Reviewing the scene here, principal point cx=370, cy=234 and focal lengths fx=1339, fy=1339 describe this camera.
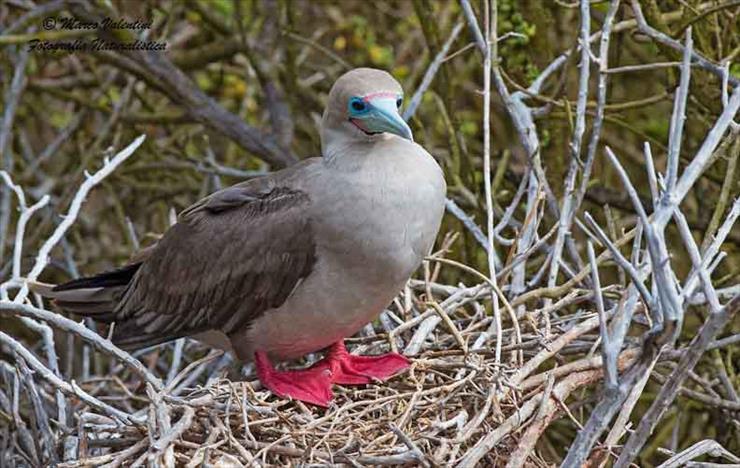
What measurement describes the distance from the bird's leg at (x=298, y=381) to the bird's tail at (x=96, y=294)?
96cm

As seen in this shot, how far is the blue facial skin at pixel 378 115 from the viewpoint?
17.0ft

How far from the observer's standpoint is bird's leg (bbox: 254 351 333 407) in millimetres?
5320

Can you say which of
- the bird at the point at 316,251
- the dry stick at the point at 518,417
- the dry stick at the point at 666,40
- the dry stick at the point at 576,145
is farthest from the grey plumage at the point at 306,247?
the dry stick at the point at 666,40

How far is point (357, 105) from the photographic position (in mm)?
5328

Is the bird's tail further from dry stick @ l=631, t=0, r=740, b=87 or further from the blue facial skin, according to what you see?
dry stick @ l=631, t=0, r=740, b=87

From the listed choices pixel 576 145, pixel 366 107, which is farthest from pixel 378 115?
pixel 576 145

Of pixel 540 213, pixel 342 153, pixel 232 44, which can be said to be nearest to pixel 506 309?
pixel 540 213

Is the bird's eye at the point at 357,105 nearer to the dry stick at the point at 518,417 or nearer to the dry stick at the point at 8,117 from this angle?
the dry stick at the point at 518,417

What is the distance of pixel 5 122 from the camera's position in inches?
279

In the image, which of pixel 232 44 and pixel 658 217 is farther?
pixel 232 44

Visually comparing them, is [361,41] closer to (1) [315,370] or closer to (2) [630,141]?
(2) [630,141]

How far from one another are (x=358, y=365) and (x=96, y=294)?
147cm

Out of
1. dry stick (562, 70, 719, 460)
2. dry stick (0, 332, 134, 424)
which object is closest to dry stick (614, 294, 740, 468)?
dry stick (562, 70, 719, 460)

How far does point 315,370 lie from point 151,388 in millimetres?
1061
